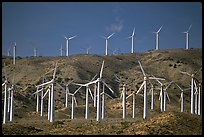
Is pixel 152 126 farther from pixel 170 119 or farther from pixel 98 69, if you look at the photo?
pixel 98 69

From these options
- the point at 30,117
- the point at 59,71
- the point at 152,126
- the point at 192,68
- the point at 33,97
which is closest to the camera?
the point at 152,126

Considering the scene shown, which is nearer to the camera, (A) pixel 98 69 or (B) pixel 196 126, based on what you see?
(B) pixel 196 126

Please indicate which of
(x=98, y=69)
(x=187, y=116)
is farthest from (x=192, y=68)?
(x=187, y=116)

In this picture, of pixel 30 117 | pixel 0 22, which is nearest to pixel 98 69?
pixel 30 117

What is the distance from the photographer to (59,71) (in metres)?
183

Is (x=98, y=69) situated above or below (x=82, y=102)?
above

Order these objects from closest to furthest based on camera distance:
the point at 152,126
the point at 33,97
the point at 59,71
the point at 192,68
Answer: the point at 152,126 → the point at 33,97 → the point at 59,71 → the point at 192,68

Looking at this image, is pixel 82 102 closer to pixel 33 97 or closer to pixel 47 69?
pixel 33 97

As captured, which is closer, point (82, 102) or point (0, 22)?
point (0, 22)

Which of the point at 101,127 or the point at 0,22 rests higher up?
the point at 0,22

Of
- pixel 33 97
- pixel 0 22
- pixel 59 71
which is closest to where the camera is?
pixel 0 22

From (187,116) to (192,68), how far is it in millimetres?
136830

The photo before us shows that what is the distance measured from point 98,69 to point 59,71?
21.1 meters

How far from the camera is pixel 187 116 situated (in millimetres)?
62531
